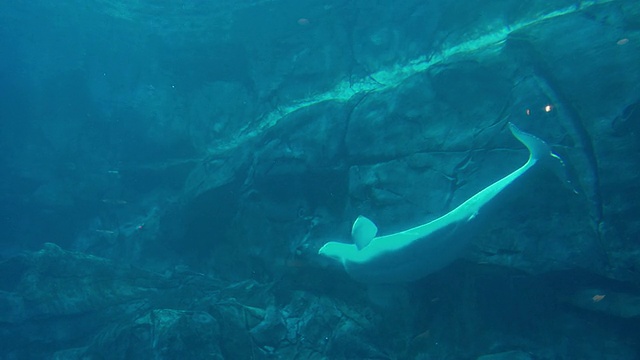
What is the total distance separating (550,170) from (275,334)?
5628 millimetres

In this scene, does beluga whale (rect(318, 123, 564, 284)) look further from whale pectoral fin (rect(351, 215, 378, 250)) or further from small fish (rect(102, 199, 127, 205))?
small fish (rect(102, 199, 127, 205))

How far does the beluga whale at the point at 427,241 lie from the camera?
18.6ft

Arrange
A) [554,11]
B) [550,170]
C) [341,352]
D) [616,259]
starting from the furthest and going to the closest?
1. [554,11]
2. [341,352]
3. [550,170]
4. [616,259]

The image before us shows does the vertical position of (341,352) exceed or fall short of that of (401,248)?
it falls short

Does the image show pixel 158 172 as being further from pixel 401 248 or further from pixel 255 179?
pixel 401 248

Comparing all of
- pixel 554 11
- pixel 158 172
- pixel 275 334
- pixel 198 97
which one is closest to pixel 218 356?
pixel 275 334

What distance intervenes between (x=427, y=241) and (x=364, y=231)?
1.18 meters

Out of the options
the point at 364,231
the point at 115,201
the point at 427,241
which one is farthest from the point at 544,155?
the point at 115,201

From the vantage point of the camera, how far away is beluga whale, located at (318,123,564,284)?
568 centimetres

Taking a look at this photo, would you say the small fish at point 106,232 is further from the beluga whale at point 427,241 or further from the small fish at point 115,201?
the beluga whale at point 427,241

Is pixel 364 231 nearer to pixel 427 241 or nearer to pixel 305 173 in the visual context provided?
pixel 427 241

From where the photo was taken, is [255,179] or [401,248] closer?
[401,248]

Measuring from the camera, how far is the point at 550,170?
5.93 metres

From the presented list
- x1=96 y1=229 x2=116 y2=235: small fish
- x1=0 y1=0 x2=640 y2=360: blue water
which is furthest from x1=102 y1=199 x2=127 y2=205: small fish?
x1=96 y1=229 x2=116 y2=235: small fish
